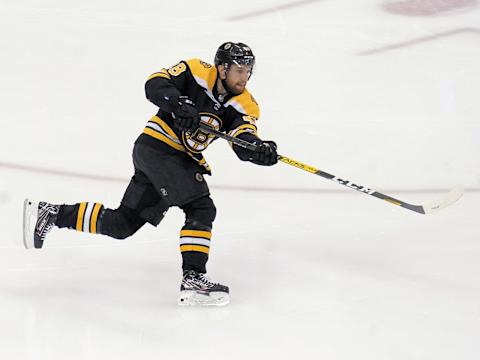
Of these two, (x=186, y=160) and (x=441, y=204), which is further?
(x=441, y=204)

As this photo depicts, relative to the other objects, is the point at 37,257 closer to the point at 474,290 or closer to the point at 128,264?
the point at 128,264

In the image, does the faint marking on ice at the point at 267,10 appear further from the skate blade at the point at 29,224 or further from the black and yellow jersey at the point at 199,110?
the skate blade at the point at 29,224

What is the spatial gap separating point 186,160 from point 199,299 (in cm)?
51

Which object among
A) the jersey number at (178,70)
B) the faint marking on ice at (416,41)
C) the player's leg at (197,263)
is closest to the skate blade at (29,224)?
the player's leg at (197,263)

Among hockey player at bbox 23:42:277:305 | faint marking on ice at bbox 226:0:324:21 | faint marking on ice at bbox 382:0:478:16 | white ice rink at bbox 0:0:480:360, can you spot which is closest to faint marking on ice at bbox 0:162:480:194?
white ice rink at bbox 0:0:480:360

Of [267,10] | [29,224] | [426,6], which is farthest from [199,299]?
[426,6]

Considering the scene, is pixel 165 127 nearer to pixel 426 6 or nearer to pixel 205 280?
pixel 205 280

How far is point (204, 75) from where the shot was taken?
11.3ft

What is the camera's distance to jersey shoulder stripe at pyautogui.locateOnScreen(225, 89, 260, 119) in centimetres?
345

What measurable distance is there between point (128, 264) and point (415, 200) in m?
1.46

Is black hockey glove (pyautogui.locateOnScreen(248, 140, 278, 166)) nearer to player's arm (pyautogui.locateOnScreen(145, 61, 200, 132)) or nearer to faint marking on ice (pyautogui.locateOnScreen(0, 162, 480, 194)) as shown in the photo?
player's arm (pyautogui.locateOnScreen(145, 61, 200, 132))

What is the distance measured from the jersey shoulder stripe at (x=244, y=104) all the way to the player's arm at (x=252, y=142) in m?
0.02

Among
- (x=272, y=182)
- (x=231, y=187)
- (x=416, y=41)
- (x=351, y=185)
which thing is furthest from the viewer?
(x=416, y=41)

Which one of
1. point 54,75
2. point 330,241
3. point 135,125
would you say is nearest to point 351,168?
point 330,241
